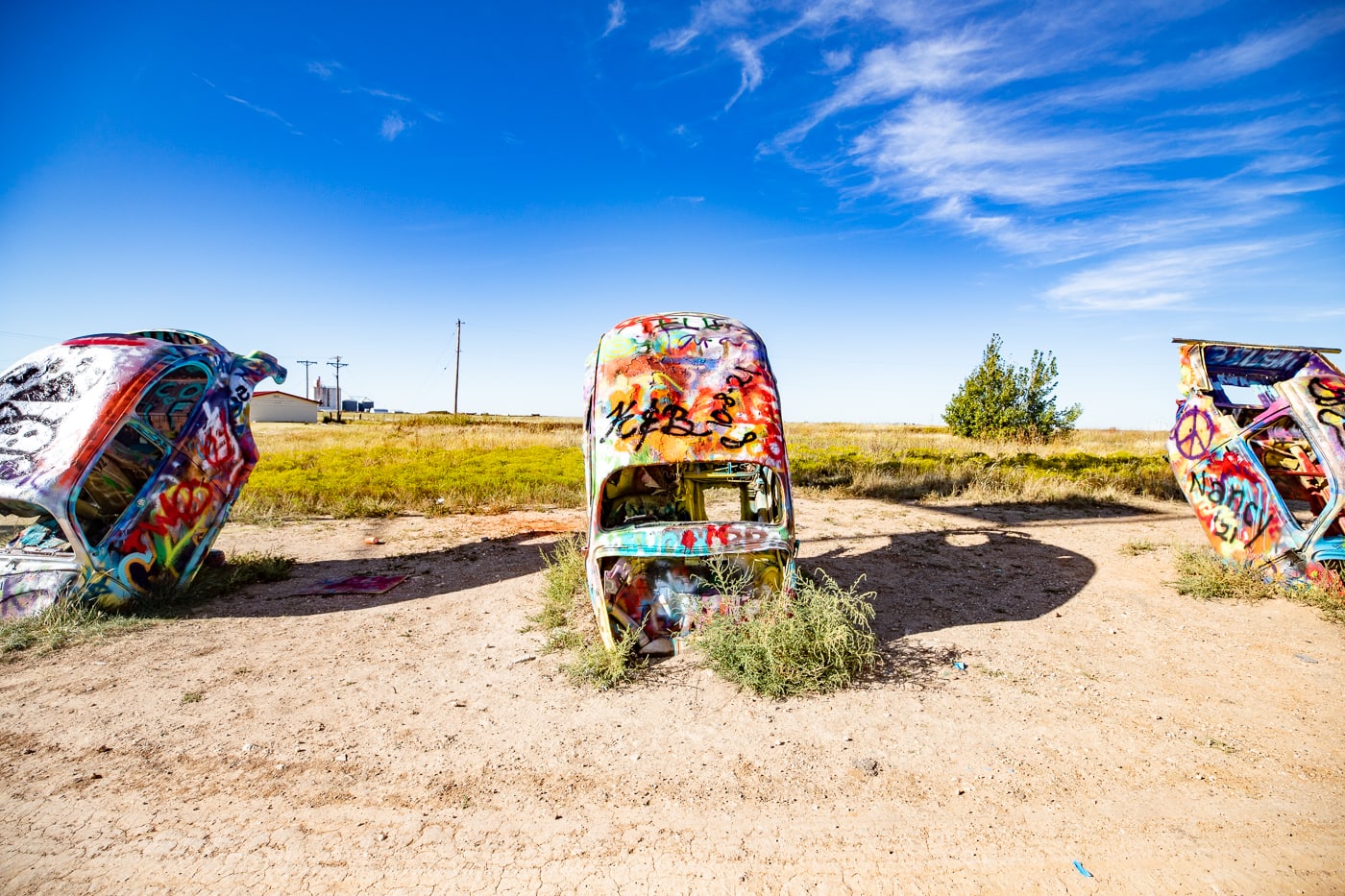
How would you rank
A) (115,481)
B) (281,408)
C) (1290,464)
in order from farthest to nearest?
(281,408), (1290,464), (115,481)

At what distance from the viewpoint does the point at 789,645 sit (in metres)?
4.78

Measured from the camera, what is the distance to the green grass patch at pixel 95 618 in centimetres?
554

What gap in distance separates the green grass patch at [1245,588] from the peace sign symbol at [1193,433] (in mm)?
1312

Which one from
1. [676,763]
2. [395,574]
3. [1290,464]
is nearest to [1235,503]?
[1290,464]

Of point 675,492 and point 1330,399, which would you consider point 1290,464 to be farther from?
point 675,492

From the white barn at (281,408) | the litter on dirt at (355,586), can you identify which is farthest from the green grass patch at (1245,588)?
the white barn at (281,408)

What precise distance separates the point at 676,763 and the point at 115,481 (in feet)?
24.7

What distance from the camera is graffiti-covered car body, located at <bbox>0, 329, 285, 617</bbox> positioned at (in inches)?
226

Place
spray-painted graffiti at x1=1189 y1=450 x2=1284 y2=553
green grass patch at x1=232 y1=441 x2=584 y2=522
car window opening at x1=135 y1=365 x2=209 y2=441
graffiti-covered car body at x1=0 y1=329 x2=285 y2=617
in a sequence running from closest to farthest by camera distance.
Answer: graffiti-covered car body at x1=0 y1=329 x2=285 y2=617 < car window opening at x1=135 y1=365 x2=209 y2=441 < spray-painted graffiti at x1=1189 y1=450 x2=1284 y2=553 < green grass patch at x1=232 y1=441 x2=584 y2=522

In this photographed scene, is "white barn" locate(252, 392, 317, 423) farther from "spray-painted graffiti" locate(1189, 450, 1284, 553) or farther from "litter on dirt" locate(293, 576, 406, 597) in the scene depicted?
"spray-painted graffiti" locate(1189, 450, 1284, 553)

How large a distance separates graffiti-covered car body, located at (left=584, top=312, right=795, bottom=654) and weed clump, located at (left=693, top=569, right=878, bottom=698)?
250 millimetres

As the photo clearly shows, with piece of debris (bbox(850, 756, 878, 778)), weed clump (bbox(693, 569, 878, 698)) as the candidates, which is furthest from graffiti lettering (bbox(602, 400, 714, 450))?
piece of debris (bbox(850, 756, 878, 778))

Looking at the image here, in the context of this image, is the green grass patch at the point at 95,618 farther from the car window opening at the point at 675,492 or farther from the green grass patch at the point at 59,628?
the car window opening at the point at 675,492

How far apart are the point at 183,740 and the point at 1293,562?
1028 cm
